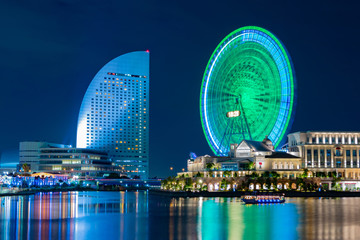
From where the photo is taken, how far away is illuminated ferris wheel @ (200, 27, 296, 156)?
10669 cm

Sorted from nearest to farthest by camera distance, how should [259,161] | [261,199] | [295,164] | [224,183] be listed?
[261,199] < [224,183] < [259,161] < [295,164]

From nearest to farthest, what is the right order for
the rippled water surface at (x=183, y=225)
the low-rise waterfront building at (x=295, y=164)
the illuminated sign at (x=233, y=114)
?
the rippled water surface at (x=183, y=225) → the illuminated sign at (x=233, y=114) → the low-rise waterfront building at (x=295, y=164)

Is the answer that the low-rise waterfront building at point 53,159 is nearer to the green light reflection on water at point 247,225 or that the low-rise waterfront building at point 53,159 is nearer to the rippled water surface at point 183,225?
the rippled water surface at point 183,225

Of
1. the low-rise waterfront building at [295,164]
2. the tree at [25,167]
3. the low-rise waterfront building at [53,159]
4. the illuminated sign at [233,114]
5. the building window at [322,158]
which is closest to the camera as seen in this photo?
the illuminated sign at [233,114]

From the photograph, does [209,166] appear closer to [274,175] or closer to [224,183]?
[224,183]

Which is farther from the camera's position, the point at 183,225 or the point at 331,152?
Result: the point at 331,152

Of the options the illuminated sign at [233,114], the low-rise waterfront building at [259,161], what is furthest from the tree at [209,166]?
the illuminated sign at [233,114]

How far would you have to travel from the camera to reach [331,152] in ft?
417

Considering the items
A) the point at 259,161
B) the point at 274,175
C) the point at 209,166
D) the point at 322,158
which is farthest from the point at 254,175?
the point at 322,158

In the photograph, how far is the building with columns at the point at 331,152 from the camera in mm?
126062

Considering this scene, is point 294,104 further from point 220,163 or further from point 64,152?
point 64,152

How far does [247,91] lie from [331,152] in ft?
92.0

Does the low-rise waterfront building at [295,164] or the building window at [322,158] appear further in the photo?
the building window at [322,158]

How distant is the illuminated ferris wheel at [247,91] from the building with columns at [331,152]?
14361 mm
